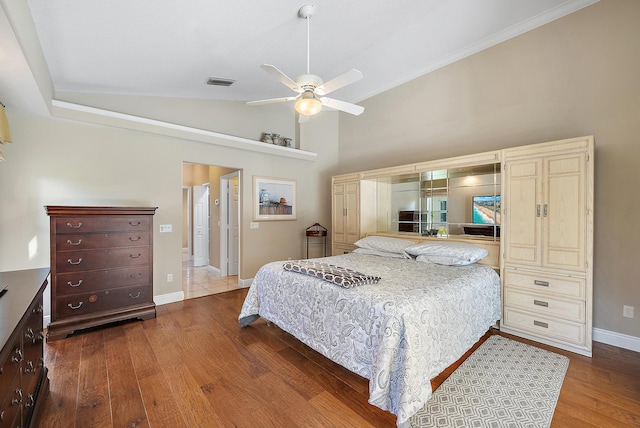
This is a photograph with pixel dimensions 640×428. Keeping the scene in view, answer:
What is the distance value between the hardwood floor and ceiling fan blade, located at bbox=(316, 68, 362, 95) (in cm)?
242

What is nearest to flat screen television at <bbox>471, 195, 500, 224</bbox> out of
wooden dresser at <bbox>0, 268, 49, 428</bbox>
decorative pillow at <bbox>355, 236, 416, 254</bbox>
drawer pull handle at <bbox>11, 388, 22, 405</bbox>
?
decorative pillow at <bbox>355, 236, 416, 254</bbox>

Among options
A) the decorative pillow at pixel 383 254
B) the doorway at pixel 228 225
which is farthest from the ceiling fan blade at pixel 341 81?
the doorway at pixel 228 225

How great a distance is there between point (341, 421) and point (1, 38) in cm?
321

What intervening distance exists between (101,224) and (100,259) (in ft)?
1.29

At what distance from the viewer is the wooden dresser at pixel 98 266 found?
9.14 feet

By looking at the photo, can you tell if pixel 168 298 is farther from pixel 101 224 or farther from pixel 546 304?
pixel 546 304

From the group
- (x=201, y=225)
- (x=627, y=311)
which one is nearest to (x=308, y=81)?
(x=627, y=311)

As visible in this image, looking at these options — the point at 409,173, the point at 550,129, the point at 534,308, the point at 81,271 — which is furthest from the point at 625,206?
the point at 81,271

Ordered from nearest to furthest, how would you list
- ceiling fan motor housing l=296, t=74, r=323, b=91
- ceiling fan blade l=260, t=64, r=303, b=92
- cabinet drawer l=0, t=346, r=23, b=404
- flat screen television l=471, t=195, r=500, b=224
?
cabinet drawer l=0, t=346, r=23, b=404
ceiling fan blade l=260, t=64, r=303, b=92
ceiling fan motor housing l=296, t=74, r=323, b=91
flat screen television l=471, t=195, r=500, b=224

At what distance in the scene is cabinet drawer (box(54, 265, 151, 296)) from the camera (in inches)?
111

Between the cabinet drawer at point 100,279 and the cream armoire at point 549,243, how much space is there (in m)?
4.22

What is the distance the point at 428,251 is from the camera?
3264 mm

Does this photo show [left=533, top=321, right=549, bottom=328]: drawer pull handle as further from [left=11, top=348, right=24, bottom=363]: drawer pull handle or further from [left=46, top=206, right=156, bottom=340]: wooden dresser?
[left=46, top=206, right=156, bottom=340]: wooden dresser

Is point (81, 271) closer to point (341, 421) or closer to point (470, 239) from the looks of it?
point (341, 421)
